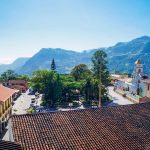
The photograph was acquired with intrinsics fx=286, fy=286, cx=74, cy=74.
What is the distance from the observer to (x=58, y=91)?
193ft

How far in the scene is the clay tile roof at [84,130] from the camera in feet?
61.8

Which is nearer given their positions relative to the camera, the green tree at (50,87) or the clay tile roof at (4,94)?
the clay tile roof at (4,94)

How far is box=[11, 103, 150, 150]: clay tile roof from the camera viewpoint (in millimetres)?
18844

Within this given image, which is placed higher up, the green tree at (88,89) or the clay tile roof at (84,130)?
the clay tile roof at (84,130)

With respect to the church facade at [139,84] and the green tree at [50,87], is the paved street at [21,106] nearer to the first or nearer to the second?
the green tree at [50,87]

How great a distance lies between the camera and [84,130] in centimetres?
2069

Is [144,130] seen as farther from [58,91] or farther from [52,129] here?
[58,91]

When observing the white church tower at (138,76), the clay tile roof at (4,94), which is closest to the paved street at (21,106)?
the clay tile roof at (4,94)

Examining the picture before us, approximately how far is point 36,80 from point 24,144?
44763 mm

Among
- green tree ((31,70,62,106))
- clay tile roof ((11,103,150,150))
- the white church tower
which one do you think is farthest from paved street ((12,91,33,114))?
clay tile roof ((11,103,150,150))

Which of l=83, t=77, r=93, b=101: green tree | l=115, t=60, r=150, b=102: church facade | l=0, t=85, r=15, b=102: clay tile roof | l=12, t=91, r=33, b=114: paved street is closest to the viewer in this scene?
l=0, t=85, r=15, b=102: clay tile roof

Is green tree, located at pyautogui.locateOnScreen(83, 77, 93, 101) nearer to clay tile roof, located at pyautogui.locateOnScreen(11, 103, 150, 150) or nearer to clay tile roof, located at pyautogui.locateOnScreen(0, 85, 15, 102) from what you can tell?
clay tile roof, located at pyautogui.locateOnScreen(0, 85, 15, 102)

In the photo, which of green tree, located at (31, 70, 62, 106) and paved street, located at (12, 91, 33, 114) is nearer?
paved street, located at (12, 91, 33, 114)

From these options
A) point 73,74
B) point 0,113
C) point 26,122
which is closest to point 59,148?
point 26,122
